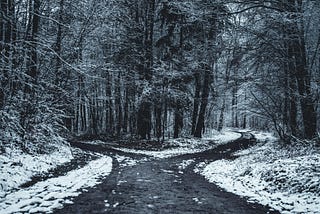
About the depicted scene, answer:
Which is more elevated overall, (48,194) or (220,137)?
(48,194)

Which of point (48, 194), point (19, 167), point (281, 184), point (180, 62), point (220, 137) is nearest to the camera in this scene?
point (48, 194)

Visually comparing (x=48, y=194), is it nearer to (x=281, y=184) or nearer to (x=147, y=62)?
(x=281, y=184)

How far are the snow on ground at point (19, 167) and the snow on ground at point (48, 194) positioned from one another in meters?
0.51

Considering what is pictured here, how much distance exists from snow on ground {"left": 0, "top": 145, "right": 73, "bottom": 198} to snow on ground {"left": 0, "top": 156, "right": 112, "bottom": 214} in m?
0.51

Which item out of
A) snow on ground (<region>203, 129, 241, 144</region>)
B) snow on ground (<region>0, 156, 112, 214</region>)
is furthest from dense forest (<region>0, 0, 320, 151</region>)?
snow on ground (<region>203, 129, 241, 144</region>)

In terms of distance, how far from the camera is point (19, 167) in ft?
28.4

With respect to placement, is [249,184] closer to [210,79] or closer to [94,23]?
[94,23]

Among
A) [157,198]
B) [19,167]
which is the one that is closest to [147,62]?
[19,167]

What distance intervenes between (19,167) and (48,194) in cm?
270

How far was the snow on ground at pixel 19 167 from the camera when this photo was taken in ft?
23.9

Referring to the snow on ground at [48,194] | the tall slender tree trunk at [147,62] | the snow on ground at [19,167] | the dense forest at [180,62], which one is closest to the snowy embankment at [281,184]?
the dense forest at [180,62]

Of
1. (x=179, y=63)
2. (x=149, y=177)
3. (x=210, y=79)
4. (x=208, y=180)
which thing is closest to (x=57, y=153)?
(x=149, y=177)

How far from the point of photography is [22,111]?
39.1 feet

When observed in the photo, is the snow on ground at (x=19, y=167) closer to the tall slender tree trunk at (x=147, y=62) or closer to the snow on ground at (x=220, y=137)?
the tall slender tree trunk at (x=147, y=62)
